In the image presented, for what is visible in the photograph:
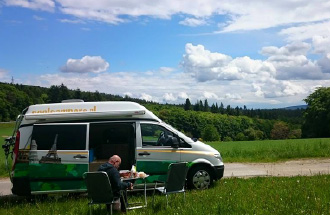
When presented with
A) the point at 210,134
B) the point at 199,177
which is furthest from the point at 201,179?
the point at 210,134

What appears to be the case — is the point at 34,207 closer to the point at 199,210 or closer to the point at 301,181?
the point at 199,210

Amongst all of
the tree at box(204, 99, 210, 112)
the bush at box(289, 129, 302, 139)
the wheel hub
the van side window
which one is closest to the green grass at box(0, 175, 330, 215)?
the wheel hub

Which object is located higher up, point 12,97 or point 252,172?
point 12,97

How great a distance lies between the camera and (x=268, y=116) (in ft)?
497

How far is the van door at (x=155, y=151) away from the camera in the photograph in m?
9.56

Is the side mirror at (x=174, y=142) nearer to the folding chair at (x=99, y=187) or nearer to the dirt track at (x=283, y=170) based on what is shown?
the folding chair at (x=99, y=187)

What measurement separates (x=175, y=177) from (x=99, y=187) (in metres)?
1.69

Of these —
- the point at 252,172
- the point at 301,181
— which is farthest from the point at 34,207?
the point at 252,172

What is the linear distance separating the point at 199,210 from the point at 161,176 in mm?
2842

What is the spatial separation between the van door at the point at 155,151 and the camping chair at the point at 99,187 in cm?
252

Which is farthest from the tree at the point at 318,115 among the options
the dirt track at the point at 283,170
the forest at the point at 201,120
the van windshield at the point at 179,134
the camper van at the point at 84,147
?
the camper van at the point at 84,147

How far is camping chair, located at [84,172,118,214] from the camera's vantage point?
684 centimetres

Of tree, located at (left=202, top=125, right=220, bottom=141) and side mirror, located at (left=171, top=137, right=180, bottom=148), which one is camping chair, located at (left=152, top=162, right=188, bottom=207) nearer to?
side mirror, located at (left=171, top=137, right=180, bottom=148)

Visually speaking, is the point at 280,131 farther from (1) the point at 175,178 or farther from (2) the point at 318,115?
(1) the point at 175,178
